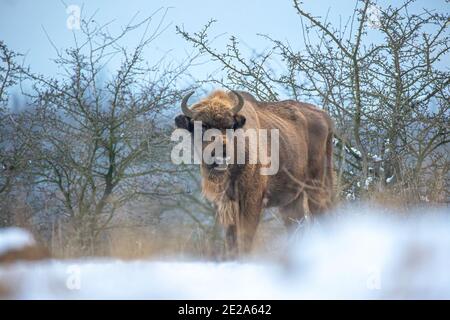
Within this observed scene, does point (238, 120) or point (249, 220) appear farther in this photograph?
point (238, 120)

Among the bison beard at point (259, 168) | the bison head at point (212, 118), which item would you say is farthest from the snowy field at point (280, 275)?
the bison head at point (212, 118)

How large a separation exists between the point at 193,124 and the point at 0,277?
13.2 ft

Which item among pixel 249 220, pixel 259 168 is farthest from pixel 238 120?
pixel 249 220

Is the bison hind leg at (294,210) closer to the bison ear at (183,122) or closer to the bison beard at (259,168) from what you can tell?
the bison beard at (259,168)

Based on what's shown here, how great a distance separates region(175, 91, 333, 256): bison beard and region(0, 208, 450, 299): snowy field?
5.09 feet

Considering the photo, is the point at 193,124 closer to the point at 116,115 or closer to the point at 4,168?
the point at 116,115

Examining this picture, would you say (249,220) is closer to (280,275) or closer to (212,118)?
(212,118)

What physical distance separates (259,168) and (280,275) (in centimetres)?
394

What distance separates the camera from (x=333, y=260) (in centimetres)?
389

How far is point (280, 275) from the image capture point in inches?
147

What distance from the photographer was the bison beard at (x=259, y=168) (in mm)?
7258
